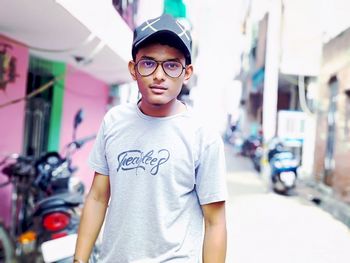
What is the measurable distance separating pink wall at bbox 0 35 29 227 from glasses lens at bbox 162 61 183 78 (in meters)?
3.16

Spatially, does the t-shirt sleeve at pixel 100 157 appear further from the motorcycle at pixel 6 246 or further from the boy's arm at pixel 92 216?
the motorcycle at pixel 6 246

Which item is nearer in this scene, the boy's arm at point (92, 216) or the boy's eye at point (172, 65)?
the boy's eye at point (172, 65)

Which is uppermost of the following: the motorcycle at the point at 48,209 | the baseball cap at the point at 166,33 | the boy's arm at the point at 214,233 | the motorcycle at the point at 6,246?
the baseball cap at the point at 166,33

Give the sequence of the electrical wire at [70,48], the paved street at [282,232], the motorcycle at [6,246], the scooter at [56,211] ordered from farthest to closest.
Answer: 1. the electrical wire at [70,48]
2. the motorcycle at [6,246]
3. the paved street at [282,232]
4. the scooter at [56,211]

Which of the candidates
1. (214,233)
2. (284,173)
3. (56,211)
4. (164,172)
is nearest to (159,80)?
(164,172)

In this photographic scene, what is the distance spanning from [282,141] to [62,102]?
517cm

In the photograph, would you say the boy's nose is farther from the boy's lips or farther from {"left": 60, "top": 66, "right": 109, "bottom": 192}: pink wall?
{"left": 60, "top": 66, "right": 109, "bottom": 192}: pink wall

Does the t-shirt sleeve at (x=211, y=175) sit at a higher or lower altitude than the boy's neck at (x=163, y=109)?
lower

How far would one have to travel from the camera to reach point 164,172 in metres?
1.30

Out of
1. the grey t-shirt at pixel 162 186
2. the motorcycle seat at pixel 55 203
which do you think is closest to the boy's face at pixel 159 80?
the grey t-shirt at pixel 162 186

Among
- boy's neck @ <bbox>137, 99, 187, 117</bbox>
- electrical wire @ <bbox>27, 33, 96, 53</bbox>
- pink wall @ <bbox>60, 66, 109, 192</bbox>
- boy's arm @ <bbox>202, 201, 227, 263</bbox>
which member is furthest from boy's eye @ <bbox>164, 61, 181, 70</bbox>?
pink wall @ <bbox>60, 66, 109, 192</bbox>

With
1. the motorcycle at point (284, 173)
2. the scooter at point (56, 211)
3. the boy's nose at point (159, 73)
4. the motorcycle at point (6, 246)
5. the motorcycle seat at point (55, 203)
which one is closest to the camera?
the boy's nose at point (159, 73)

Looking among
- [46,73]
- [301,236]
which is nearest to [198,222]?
[301,236]

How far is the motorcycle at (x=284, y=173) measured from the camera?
22.9 ft
